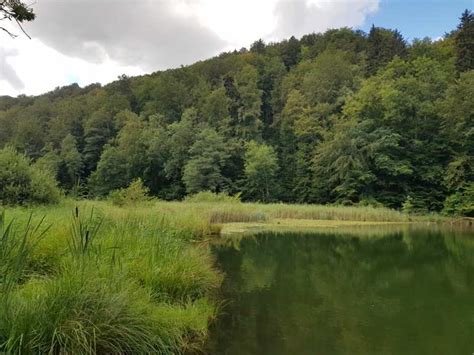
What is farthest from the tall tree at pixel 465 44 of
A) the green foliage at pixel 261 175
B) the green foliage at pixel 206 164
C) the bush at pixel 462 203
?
the green foliage at pixel 206 164

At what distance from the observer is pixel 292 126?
2140 inches

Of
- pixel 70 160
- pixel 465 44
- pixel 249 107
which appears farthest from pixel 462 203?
pixel 70 160

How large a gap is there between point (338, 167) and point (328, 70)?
15.6 meters

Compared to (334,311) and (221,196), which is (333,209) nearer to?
(221,196)

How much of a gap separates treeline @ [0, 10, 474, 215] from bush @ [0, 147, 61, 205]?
2.92 metres

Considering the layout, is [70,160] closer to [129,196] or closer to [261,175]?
[261,175]

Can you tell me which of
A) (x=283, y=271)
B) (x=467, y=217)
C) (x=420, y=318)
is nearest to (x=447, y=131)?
(x=467, y=217)

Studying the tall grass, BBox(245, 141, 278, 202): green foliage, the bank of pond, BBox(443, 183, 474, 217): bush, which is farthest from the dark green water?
BBox(245, 141, 278, 202): green foliage

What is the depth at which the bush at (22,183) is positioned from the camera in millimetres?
16453

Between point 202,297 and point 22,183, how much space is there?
12.2 meters

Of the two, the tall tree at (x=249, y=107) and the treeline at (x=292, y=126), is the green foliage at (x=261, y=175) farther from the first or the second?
the tall tree at (x=249, y=107)

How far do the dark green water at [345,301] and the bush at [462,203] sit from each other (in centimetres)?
2065

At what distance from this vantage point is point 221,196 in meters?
33.5

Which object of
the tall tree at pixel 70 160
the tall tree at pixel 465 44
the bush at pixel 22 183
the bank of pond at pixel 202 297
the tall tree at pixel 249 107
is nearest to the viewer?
the bank of pond at pixel 202 297
